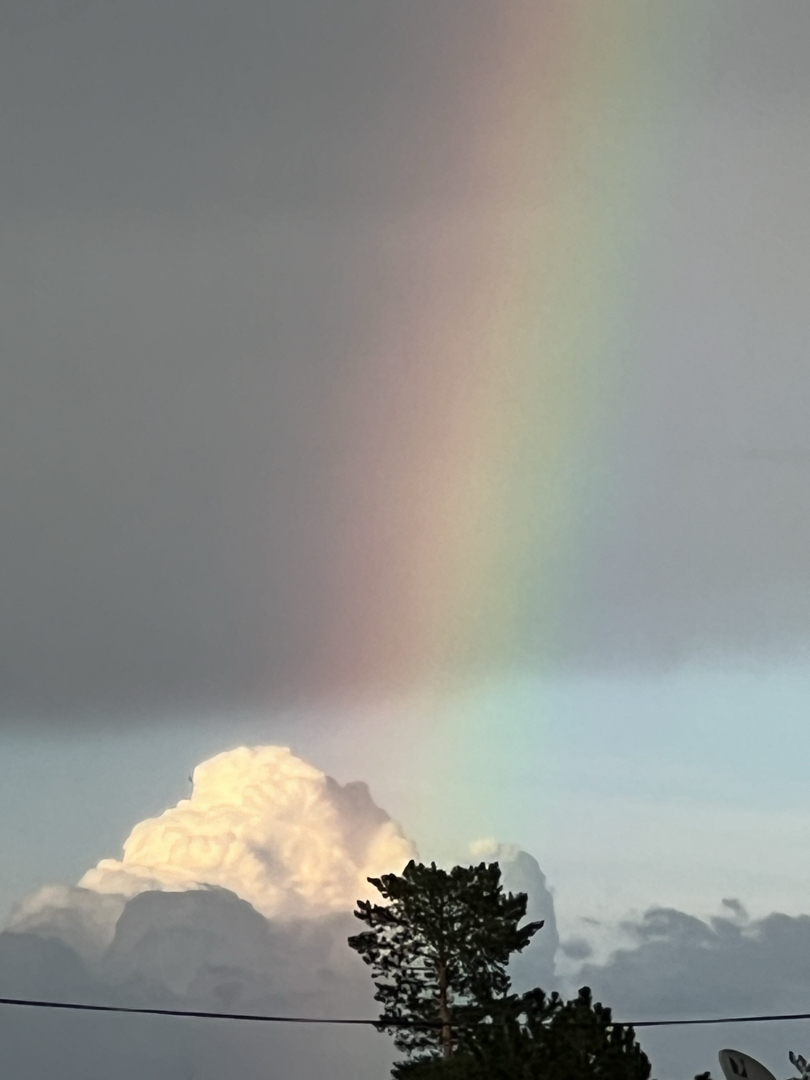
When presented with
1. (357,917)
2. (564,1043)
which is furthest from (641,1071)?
(357,917)

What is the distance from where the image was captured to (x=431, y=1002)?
2263 inches

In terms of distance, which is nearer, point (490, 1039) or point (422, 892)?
point (490, 1039)

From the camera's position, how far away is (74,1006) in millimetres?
31984

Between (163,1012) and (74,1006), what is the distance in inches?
77.9

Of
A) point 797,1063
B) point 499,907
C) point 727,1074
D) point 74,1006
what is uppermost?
point 499,907

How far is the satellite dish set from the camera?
118ft

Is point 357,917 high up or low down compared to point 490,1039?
up

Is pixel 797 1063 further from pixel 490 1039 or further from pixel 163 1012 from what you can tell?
pixel 163 1012

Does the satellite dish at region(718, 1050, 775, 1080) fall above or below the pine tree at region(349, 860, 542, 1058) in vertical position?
below

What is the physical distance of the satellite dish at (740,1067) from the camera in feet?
118

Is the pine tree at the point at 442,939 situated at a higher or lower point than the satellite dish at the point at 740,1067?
higher

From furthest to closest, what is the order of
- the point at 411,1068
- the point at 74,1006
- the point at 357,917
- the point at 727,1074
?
the point at 357,917, the point at 411,1068, the point at 727,1074, the point at 74,1006

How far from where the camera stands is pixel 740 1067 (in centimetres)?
3606

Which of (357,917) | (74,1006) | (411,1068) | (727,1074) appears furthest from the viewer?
(357,917)
